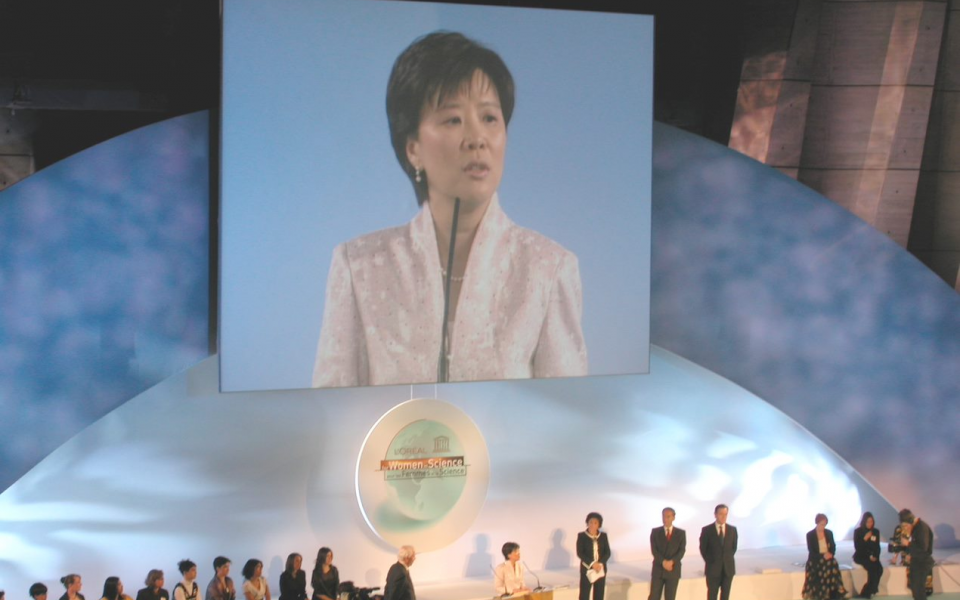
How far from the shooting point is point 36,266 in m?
6.88

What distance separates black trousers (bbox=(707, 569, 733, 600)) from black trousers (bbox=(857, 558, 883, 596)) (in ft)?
4.10

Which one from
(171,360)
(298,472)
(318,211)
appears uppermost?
(318,211)

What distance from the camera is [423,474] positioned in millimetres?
8016

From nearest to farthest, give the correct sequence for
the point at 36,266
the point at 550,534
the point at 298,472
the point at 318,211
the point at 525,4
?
1. the point at 36,266
2. the point at 318,211
3. the point at 298,472
4. the point at 550,534
5. the point at 525,4

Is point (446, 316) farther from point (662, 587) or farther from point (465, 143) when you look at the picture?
point (662, 587)

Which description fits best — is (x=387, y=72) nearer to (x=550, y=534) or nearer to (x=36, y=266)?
(x=36, y=266)

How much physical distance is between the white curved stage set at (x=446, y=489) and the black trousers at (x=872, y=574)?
299 mm

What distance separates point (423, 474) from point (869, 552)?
3558 millimetres

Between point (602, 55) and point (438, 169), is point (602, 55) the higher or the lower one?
the higher one

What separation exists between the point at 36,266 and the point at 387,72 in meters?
2.78

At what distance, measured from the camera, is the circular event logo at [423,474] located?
791 cm

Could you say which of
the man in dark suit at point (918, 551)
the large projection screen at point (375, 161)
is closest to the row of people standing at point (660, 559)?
the large projection screen at point (375, 161)

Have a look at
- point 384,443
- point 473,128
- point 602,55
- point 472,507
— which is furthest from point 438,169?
point 472,507

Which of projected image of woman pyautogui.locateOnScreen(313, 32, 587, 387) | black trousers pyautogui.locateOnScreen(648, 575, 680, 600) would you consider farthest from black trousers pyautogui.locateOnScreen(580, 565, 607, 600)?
projected image of woman pyautogui.locateOnScreen(313, 32, 587, 387)
